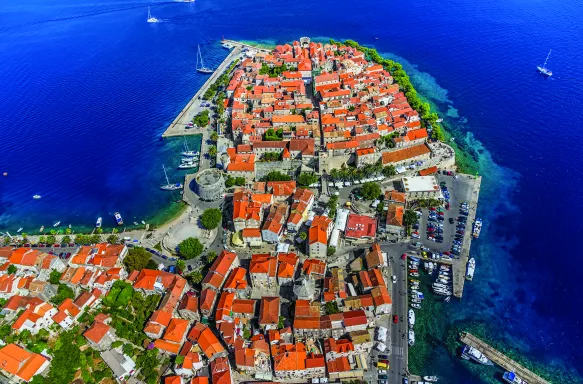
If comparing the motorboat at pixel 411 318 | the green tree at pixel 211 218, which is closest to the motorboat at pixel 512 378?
the motorboat at pixel 411 318

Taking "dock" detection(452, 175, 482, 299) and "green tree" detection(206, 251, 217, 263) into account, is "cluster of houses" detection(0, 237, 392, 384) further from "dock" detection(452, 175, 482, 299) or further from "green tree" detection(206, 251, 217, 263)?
"dock" detection(452, 175, 482, 299)

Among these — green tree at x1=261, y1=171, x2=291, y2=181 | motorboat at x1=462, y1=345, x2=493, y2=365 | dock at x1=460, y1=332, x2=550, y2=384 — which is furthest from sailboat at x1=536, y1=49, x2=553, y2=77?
motorboat at x1=462, y1=345, x2=493, y2=365

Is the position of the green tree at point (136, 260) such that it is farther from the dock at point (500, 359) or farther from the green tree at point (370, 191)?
the dock at point (500, 359)

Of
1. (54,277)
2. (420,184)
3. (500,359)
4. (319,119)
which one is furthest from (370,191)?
(54,277)

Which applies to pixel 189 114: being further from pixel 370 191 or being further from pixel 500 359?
pixel 500 359

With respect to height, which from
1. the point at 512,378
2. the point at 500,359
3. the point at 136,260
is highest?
the point at 136,260

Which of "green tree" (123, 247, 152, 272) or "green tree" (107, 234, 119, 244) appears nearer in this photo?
"green tree" (123, 247, 152, 272)

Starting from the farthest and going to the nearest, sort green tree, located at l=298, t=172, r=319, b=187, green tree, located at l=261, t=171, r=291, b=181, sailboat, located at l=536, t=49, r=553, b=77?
sailboat, located at l=536, t=49, r=553, b=77, green tree, located at l=261, t=171, r=291, b=181, green tree, located at l=298, t=172, r=319, b=187
